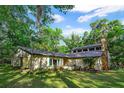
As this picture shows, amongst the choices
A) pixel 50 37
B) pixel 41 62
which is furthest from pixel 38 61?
pixel 50 37

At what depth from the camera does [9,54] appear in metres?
8.60

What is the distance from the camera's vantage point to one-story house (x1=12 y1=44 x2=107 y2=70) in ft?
26.8

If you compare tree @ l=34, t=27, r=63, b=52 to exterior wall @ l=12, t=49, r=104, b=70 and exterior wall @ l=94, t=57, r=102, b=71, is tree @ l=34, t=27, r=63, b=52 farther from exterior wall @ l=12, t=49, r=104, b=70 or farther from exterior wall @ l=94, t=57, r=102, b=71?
exterior wall @ l=94, t=57, r=102, b=71

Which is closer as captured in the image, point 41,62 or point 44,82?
point 44,82

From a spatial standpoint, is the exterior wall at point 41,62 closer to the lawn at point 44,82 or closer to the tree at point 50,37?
the lawn at point 44,82

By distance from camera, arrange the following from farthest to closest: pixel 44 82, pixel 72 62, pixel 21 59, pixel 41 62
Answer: pixel 72 62 < pixel 41 62 < pixel 21 59 < pixel 44 82

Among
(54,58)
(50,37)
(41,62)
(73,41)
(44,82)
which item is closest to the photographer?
(44,82)

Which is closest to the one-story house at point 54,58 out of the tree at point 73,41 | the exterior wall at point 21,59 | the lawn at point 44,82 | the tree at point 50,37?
the exterior wall at point 21,59

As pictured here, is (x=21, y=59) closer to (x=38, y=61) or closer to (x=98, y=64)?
(x=38, y=61)

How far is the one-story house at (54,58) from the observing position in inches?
321

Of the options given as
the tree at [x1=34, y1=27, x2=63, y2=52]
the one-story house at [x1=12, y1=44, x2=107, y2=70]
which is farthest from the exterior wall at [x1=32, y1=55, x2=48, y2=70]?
the tree at [x1=34, y1=27, x2=63, y2=52]

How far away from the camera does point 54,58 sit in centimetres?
1027

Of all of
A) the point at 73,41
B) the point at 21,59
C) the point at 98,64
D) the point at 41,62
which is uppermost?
the point at 73,41

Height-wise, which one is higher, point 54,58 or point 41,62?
point 54,58
